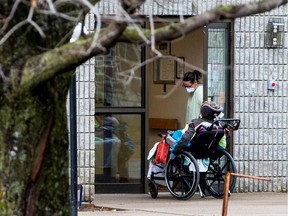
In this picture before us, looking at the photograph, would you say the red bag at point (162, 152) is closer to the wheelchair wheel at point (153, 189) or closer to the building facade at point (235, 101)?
the wheelchair wheel at point (153, 189)

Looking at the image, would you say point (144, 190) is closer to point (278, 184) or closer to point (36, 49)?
point (278, 184)

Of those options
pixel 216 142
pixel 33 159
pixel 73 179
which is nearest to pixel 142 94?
pixel 216 142

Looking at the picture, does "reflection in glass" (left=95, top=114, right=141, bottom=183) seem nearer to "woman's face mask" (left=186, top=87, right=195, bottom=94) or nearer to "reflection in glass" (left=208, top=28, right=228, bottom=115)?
"woman's face mask" (left=186, top=87, right=195, bottom=94)

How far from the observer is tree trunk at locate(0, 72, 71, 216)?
7125 millimetres

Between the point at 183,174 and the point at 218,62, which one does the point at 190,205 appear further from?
the point at 218,62

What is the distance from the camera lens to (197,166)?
1316cm

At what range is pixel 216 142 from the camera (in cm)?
1333

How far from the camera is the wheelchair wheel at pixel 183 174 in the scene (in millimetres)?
13281

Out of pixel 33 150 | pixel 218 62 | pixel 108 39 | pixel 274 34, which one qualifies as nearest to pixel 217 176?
pixel 218 62

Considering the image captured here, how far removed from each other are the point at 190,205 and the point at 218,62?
240cm

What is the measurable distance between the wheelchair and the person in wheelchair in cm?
8

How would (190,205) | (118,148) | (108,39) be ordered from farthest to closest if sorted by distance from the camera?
1. (118,148)
2. (190,205)
3. (108,39)

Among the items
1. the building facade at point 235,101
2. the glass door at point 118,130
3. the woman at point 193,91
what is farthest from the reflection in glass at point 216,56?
the glass door at point 118,130

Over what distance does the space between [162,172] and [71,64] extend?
7319 mm
